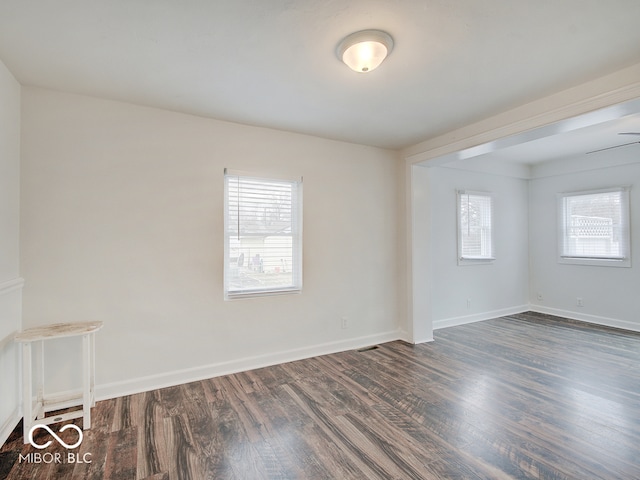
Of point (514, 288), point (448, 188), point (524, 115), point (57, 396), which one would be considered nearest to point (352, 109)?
point (524, 115)

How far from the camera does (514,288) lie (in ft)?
19.1

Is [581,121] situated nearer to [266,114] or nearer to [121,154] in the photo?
[266,114]

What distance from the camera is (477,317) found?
5.27 meters

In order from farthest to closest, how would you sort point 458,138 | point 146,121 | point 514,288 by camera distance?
point 514,288
point 458,138
point 146,121

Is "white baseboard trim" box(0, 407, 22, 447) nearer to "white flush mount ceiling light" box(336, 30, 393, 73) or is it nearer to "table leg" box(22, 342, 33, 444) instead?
"table leg" box(22, 342, 33, 444)

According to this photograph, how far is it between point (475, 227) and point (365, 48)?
4.21 metres

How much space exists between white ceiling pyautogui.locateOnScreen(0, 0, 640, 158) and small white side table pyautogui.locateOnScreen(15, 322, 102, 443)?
6.24 ft

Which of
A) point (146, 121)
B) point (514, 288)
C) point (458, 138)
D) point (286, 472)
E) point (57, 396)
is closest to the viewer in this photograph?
point (286, 472)

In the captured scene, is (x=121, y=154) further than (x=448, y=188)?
No

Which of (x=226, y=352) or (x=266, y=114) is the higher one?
(x=266, y=114)

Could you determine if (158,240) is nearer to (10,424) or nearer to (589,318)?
(10,424)

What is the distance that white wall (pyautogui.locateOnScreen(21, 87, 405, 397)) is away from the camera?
8.46 ft

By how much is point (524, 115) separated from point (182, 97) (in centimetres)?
306

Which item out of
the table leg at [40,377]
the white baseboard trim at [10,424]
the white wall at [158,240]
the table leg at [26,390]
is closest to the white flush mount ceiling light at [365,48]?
the white wall at [158,240]
